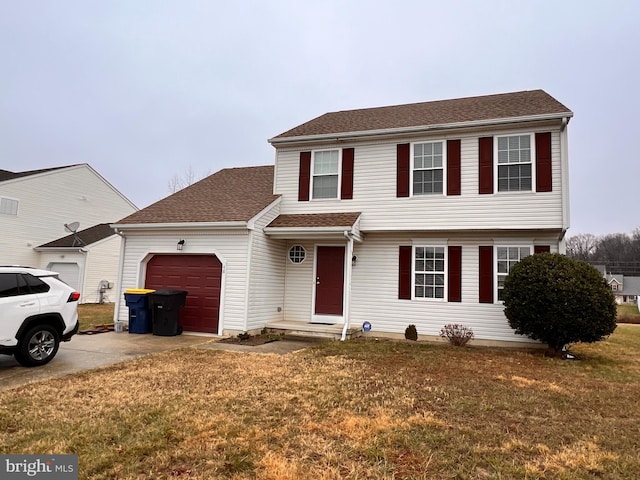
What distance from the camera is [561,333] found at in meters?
7.93

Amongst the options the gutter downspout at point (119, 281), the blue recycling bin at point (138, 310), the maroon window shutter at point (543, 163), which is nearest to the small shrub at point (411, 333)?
the maroon window shutter at point (543, 163)

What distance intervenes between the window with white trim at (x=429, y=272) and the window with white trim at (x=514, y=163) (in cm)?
227

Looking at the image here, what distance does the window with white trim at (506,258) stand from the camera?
9883mm

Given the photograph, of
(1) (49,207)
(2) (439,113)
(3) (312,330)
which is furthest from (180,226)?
(1) (49,207)

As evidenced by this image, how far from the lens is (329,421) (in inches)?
159

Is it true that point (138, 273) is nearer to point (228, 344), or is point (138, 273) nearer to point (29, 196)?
point (228, 344)

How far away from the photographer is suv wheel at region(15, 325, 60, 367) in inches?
242

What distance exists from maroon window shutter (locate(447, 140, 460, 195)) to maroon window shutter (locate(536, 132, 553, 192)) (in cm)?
180

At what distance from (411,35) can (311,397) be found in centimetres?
1455

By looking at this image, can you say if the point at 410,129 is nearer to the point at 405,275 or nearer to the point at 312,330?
the point at 405,275

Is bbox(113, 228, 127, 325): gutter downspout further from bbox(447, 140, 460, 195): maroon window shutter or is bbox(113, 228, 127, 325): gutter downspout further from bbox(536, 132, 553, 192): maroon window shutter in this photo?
bbox(536, 132, 553, 192): maroon window shutter

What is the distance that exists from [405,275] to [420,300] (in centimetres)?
76

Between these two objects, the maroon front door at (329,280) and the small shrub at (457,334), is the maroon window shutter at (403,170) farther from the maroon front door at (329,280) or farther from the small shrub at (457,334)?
the small shrub at (457,334)

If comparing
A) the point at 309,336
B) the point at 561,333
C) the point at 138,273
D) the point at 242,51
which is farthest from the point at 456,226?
the point at 242,51
